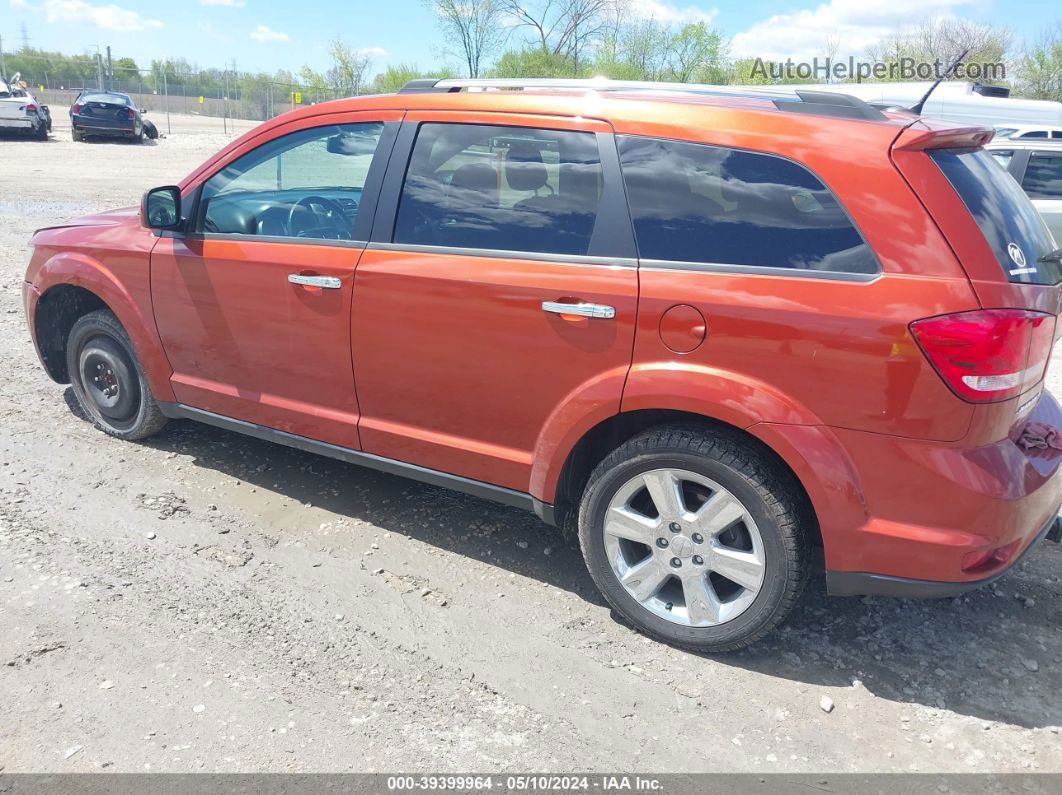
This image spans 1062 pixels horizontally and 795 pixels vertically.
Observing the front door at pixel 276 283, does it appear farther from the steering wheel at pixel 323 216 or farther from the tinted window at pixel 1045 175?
the tinted window at pixel 1045 175

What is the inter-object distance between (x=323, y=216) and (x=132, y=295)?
1.21 meters

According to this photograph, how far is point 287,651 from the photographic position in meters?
3.10

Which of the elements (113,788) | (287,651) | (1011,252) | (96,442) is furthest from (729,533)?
(96,442)

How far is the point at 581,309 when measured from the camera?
3.04m

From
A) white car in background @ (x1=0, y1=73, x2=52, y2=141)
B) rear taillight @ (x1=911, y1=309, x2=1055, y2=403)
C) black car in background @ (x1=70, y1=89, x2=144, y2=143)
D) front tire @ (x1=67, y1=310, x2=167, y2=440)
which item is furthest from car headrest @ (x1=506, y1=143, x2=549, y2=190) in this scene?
Result: black car in background @ (x1=70, y1=89, x2=144, y2=143)

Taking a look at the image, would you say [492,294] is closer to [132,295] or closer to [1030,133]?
[132,295]

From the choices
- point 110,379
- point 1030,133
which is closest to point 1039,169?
point 1030,133

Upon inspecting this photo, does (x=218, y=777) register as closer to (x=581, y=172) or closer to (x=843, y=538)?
(x=843, y=538)

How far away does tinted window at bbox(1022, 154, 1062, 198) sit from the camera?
401 inches

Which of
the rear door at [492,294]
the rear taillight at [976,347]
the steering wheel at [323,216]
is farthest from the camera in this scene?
the steering wheel at [323,216]

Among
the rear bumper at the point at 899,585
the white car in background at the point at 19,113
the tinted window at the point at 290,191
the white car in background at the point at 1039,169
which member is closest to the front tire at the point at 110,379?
the tinted window at the point at 290,191

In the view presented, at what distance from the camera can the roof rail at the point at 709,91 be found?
2.94 meters

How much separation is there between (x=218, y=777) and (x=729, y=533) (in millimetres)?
1810

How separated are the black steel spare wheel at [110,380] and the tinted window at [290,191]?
108 centimetres
